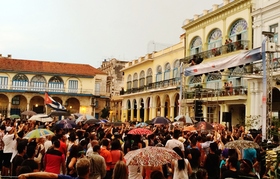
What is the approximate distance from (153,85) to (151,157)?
1343 inches

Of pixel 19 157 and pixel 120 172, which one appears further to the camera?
pixel 19 157

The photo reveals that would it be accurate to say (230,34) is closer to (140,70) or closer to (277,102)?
(277,102)

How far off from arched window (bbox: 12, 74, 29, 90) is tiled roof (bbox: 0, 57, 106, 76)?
0.89 metres

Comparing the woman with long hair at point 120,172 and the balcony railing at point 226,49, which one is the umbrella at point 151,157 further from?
the balcony railing at point 226,49

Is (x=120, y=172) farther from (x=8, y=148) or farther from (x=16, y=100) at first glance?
(x=16, y=100)

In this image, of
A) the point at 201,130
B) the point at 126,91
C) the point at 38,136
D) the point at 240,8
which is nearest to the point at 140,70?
the point at 126,91

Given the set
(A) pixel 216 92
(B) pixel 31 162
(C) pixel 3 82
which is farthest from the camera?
(C) pixel 3 82

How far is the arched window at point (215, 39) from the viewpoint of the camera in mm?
29172

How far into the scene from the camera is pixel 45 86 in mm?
54406

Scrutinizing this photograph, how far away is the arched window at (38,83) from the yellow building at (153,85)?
42.8ft

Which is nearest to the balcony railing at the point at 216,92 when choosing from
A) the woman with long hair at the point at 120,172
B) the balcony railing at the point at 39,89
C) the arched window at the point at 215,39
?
the arched window at the point at 215,39

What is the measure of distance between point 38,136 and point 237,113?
21940 mm

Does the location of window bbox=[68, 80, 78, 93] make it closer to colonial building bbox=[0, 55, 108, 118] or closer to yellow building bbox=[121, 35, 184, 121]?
colonial building bbox=[0, 55, 108, 118]

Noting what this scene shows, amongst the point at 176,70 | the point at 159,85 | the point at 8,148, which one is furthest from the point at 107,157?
the point at 159,85
